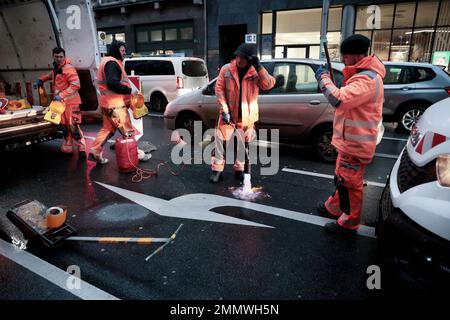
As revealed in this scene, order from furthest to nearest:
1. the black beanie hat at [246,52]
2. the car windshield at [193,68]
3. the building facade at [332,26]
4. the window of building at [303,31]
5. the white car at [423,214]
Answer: the window of building at [303,31]
the building facade at [332,26]
the car windshield at [193,68]
the black beanie hat at [246,52]
the white car at [423,214]

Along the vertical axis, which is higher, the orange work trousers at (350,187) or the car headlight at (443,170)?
the car headlight at (443,170)

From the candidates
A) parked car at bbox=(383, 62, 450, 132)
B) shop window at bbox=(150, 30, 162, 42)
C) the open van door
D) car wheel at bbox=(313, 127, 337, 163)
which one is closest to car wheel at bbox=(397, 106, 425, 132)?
parked car at bbox=(383, 62, 450, 132)

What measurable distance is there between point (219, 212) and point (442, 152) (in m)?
2.41

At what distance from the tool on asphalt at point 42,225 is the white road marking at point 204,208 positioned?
3.34ft

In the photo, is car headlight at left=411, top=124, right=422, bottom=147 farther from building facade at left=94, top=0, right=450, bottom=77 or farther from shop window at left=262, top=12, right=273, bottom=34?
shop window at left=262, top=12, right=273, bottom=34

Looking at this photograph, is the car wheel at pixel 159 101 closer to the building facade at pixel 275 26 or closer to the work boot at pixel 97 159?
the work boot at pixel 97 159

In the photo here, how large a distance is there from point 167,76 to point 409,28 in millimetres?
10535

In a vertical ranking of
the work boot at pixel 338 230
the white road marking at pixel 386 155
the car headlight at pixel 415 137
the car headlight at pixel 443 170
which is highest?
the car headlight at pixel 415 137

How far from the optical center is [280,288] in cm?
253

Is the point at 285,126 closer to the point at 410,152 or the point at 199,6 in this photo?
the point at 410,152

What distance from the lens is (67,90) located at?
5488 mm

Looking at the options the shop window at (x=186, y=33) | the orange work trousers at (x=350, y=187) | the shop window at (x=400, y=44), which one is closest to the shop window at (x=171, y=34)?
the shop window at (x=186, y=33)

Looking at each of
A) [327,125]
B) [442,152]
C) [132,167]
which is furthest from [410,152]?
[132,167]

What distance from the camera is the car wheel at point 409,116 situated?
7.71 metres
